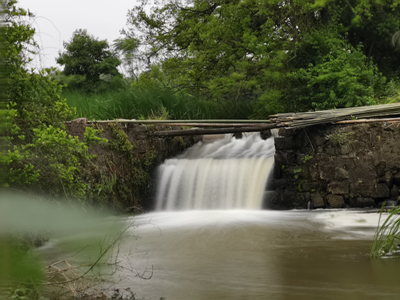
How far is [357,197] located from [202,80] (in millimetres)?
8936

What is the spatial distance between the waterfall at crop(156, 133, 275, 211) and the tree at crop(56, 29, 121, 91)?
43.7 feet

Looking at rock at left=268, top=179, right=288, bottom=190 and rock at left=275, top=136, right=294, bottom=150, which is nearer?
rock at left=268, top=179, right=288, bottom=190

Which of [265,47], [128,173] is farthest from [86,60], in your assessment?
[128,173]

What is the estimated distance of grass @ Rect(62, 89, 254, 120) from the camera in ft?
34.9

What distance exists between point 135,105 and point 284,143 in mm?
4355

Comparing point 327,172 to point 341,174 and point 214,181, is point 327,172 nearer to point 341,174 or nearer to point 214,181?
point 341,174

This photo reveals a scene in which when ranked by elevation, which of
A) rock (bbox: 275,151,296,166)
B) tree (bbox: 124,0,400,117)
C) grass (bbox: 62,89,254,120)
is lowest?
rock (bbox: 275,151,296,166)

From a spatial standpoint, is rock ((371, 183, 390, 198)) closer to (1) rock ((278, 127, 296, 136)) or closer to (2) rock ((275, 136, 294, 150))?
(2) rock ((275, 136, 294, 150))

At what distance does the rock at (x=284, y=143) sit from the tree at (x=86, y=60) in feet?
48.5

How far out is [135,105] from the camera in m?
11.4

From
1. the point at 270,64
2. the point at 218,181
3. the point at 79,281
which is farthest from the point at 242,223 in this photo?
the point at 270,64

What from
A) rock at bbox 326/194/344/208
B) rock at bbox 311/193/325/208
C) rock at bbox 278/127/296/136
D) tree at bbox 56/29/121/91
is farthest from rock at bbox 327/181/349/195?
tree at bbox 56/29/121/91

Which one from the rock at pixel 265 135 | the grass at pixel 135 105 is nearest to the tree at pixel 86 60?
the grass at pixel 135 105

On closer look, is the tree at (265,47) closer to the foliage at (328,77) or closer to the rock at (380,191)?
the foliage at (328,77)
